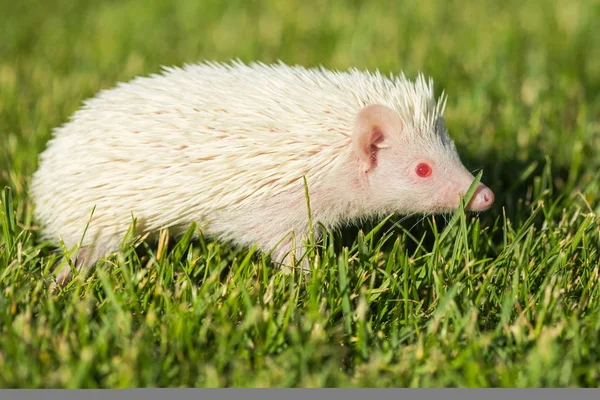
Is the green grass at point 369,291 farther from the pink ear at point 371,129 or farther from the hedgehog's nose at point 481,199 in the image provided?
the pink ear at point 371,129

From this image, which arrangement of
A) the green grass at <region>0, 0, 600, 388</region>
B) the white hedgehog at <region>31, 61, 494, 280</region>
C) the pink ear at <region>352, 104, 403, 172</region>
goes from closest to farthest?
1. the green grass at <region>0, 0, 600, 388</region>
2. the pink ear at <region>352, 104, 403, 172</region>
3. the white hedgehog at <region>31, 61, 494, 280</region>

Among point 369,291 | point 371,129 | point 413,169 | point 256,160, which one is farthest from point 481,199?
point 256,160

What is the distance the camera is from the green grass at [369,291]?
2.91m

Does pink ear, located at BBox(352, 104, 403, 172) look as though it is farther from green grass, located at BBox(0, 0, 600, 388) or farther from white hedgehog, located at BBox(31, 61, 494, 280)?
green grass, located at BBox(0, 0, 600, 388)

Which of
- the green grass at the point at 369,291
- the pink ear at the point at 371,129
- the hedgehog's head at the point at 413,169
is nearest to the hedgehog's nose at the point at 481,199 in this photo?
the hedgehog's head at the point at 413,169

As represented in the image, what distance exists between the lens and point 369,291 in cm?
346

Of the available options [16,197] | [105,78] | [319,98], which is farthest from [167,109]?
[105,78]

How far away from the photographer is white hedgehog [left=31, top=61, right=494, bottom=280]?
3.73m

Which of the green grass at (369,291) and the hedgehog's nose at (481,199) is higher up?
the hedgehog's nose at (481,199)

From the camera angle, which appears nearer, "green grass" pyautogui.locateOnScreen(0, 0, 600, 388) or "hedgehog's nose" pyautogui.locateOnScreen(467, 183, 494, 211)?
"green grass" pyautogui.locateOnScreen(0, 0, 600, 388)

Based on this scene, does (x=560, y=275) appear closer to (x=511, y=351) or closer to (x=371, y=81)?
(x=511, y=351)

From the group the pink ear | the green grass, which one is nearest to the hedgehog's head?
the pink ear

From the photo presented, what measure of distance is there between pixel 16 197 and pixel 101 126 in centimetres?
Answer: 103

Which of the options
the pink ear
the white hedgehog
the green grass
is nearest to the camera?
the green grass
